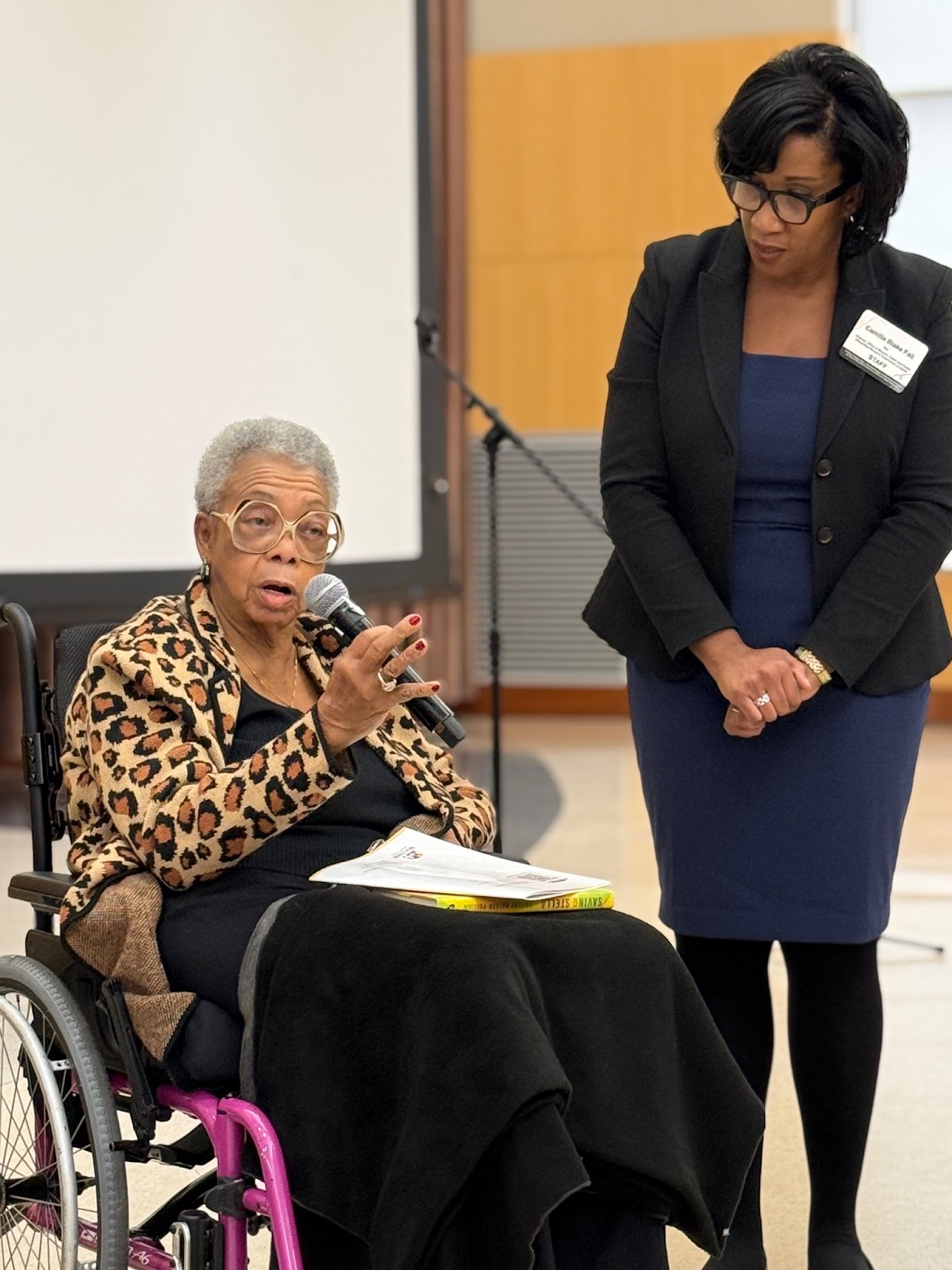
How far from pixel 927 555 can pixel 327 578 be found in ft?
2.33

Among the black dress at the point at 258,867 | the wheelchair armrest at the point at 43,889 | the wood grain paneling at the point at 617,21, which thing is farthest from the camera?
the wood grain paneling at the point at 617,21

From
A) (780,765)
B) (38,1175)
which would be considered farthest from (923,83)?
(38,1175)

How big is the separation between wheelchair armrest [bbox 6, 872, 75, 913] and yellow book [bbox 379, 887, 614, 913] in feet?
1.27

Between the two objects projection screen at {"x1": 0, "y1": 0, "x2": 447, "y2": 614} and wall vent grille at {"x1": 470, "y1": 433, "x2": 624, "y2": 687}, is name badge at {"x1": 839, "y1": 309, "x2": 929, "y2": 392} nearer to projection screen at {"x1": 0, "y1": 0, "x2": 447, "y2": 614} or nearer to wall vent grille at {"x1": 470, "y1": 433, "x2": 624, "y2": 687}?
projection screen at {"x1": 0, "y1": 0, "x2": 447, "y2": 614}

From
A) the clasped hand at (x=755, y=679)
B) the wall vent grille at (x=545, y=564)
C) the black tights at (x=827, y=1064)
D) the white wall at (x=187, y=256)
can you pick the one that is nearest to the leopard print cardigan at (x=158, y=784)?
the clasped hand at (x=755, y=679)

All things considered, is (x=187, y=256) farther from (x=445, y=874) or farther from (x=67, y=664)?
(x=445, y=874)

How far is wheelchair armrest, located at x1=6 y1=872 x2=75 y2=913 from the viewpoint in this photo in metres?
1.82

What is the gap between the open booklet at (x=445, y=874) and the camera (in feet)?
5.33

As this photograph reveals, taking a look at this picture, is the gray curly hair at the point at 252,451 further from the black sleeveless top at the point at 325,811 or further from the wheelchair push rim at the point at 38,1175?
the wheelchair push rim at the point at 38,1175

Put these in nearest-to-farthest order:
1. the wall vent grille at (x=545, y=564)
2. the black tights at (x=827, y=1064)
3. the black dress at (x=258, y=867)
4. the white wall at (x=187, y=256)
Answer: the black dress at (x=258, y=867), the black tights at (x=827, y=1064), the white wall at (x=187, y=256), the wall vent grille at (x=545, y=564)

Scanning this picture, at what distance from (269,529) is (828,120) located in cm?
75

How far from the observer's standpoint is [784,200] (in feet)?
6.25

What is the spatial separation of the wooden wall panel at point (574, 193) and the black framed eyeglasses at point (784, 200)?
573 centimetres

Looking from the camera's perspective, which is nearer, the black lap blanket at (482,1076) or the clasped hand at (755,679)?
the black lap blanket at (482,1076)
